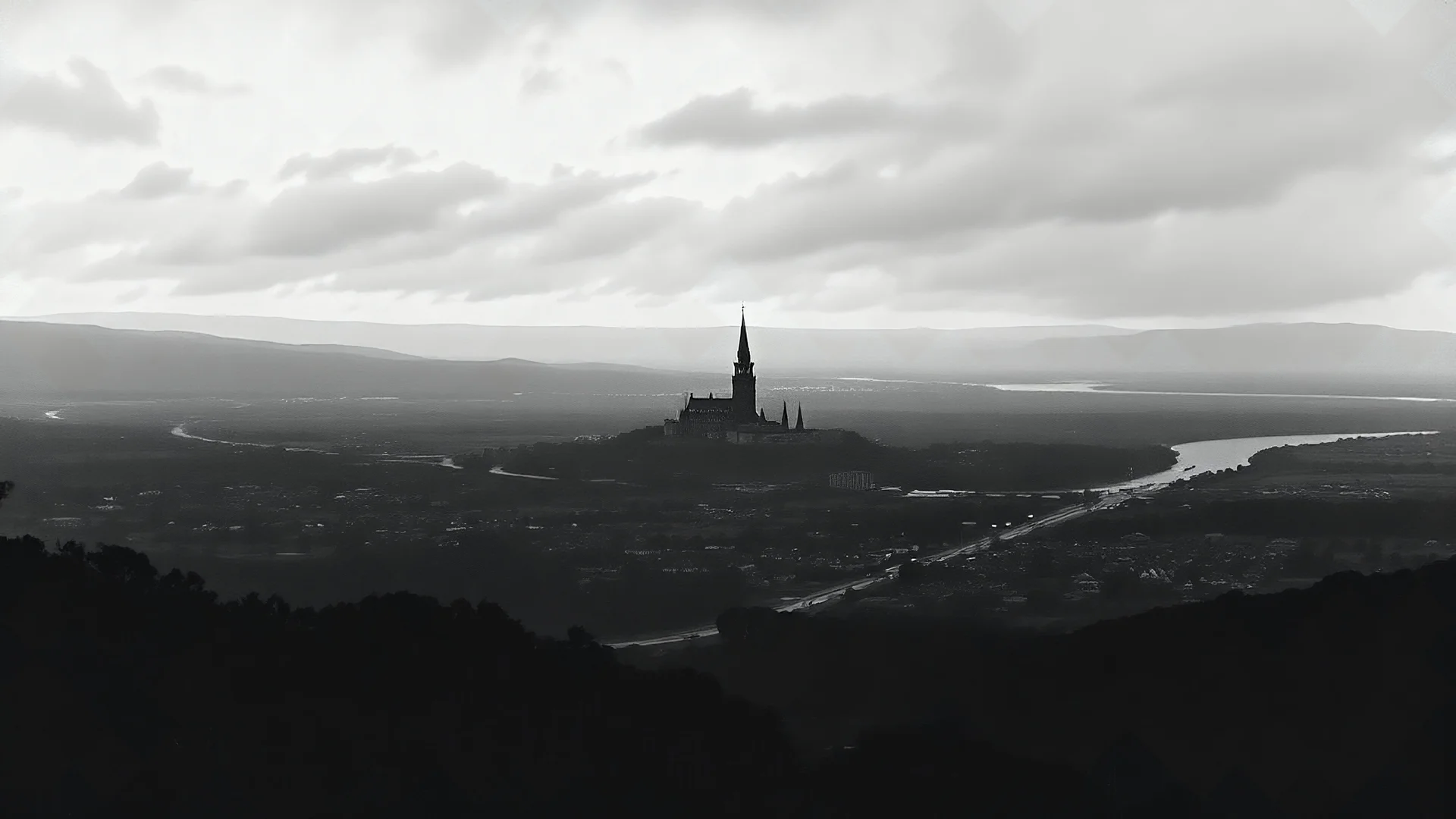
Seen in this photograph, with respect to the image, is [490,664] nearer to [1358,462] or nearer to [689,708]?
[689,708]

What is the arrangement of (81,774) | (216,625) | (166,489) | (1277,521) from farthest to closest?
(166,489), (1277,521), (216,625), (81,774)

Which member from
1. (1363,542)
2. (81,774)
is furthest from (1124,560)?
(81,774)

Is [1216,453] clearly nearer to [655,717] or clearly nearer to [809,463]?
[809,463]

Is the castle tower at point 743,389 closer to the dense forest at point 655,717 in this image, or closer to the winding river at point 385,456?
the winding river at point 385,456

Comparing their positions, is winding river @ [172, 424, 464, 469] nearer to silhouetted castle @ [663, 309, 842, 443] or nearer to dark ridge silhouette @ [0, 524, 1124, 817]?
silhouetted castle @ [663, 309, 842, 443]

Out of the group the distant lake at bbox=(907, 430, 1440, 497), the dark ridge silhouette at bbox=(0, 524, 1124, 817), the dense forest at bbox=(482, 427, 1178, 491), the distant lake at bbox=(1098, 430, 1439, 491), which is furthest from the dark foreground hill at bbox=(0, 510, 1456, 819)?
the distant lake at bbox=(1098, 430, 1439, 491)

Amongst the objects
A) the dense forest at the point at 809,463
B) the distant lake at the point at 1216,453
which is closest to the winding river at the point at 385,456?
the dense forest at the point at 809,463

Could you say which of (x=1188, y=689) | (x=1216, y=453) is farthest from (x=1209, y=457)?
(x=1188, y=689)
